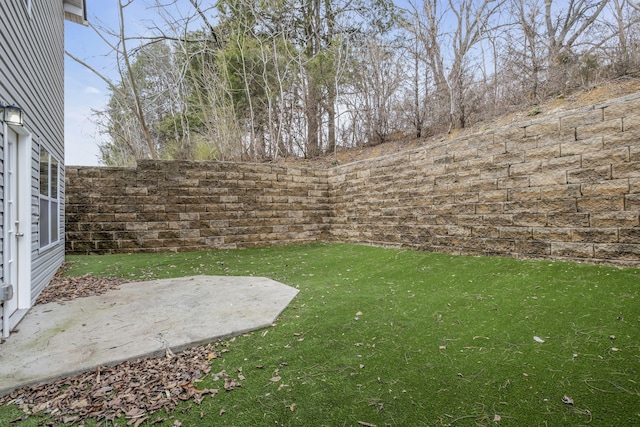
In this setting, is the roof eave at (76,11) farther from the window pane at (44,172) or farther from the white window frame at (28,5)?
the window pane at (44,172)

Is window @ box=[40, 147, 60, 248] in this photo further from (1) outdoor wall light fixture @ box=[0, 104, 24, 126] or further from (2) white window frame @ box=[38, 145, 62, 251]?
(1) outdoor wall light fixture @ box=[0, 104, 24, 126]

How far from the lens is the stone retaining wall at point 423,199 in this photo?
3.72 metres

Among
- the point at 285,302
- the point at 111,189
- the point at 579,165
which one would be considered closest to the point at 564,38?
the point at 579,165

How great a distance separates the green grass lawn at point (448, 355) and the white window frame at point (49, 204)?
3.26 m

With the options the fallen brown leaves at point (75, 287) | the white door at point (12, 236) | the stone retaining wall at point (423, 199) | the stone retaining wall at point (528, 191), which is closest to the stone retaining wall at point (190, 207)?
the stone retaining wall at point (423, 199)

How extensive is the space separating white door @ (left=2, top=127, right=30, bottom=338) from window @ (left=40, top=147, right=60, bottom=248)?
882 millimetres

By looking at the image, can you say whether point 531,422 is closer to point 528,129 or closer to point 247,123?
point 528,129

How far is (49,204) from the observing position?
4.55m

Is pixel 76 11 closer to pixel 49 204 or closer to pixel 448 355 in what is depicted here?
pixel 49 204

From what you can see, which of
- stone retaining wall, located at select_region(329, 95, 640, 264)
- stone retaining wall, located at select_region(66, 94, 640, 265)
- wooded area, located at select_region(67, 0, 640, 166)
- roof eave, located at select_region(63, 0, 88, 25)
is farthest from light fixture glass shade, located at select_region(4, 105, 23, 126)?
wooded area, located at select_region(67, 0, 640, 166)

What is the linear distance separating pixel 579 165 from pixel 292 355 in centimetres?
406

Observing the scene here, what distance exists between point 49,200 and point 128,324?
3003 millimetres

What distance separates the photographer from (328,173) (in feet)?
26.6

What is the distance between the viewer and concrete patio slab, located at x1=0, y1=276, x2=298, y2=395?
214 centimetres
